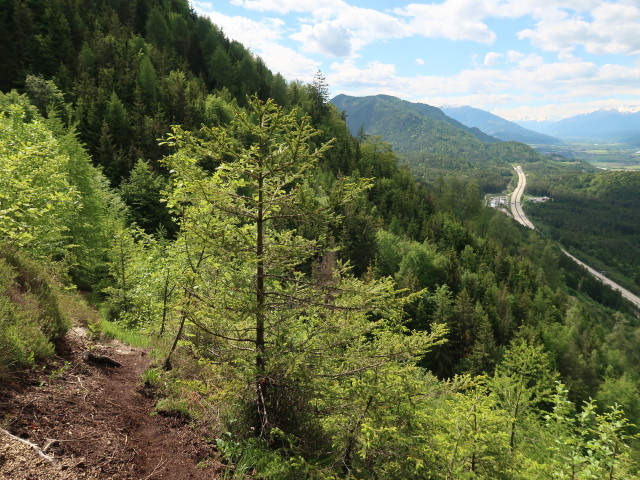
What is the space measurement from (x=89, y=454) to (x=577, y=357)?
52.7 metres

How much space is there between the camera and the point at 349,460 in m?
6.62

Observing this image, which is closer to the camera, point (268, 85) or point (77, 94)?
point (77, 94)

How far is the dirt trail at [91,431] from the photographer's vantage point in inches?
183

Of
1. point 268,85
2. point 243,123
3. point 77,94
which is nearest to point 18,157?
point 243,123

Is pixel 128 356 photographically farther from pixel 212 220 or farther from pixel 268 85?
pixel 268 85

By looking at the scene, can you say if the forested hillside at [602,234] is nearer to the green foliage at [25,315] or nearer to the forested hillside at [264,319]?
the forested hillside at [264,319]

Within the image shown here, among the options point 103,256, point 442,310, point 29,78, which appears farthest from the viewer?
point 442,310

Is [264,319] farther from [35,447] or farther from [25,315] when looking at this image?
[25,315]

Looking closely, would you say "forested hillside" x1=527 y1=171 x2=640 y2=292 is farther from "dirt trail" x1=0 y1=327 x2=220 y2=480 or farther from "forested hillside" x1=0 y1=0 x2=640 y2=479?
"dirt trail" x1=0 y1=327 x2=220 y2=480

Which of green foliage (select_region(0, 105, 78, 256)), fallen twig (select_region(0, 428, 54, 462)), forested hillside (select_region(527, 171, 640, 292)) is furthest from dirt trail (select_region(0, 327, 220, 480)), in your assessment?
forested hillside (select_region(527, 171, 640, 292))

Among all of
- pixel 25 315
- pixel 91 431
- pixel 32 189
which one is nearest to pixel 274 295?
pixel 91 431

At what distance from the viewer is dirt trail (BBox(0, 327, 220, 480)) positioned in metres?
4.65

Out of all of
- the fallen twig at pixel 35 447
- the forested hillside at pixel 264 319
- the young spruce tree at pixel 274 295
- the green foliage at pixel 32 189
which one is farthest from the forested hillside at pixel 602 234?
the fallen twig at pixel 35 447

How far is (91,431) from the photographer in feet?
18.7
